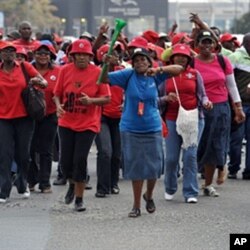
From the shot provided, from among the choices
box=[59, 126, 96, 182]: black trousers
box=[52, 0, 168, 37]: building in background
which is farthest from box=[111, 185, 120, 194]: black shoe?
box=[52, 0, 168, 37]: building in background

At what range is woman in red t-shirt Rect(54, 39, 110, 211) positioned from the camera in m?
10.2

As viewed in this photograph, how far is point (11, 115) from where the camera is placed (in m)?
10.9

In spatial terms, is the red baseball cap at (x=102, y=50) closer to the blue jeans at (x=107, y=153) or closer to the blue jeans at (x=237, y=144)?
the blue jeans at (x=107, y=153)

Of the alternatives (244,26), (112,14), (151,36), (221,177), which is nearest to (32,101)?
(221,177)

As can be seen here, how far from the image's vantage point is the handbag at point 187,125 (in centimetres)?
1077

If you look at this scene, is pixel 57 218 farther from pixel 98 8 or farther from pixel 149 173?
pixel 98 8

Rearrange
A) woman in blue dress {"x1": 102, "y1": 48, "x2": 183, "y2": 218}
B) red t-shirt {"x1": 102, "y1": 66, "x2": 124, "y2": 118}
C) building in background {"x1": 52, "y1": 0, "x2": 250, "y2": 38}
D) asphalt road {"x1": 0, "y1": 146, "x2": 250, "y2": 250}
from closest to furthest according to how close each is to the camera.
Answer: asphalt road {"x1": 0, "y1": 146, "x2": 250, "y2": 250}, woman in blue dress {"x1": 102, "y1": 48, "x2": 183, "y2": 218}, red t-shirt {"x1": 102, "y1": 66, "x2": 124, "y2": 118}, building in background {"x1": 52, "y1": 0, "x2": 250, "y2": 38}

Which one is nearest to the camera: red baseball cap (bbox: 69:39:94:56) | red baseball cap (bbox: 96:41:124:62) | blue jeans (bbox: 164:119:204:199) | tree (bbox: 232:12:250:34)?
red baseball cap (bbox: 69:39:94:56)

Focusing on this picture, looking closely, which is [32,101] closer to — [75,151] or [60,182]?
[75,151]

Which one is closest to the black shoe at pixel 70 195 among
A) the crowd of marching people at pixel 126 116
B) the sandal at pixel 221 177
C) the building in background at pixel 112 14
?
the crowd of marching people at pixel 126 116

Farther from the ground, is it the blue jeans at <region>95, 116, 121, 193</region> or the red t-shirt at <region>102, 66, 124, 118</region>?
the red t-shirt at <region>102, 66, 124, 118</region>

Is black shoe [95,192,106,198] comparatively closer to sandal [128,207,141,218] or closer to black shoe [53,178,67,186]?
black shoe [53,178,67,186]

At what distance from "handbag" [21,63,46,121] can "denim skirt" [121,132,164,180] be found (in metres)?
1.36

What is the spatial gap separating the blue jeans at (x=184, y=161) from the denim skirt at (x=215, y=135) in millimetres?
401
